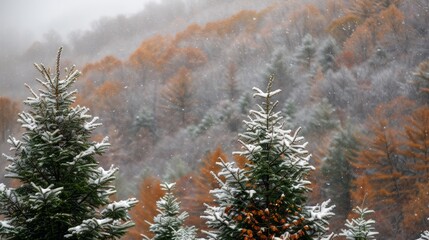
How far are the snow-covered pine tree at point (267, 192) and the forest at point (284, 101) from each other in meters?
4.37

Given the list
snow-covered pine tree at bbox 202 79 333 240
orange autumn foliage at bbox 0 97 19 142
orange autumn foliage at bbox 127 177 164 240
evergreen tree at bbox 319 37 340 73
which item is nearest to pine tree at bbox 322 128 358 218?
orange autumn foliage at bbox 127 177 164 240

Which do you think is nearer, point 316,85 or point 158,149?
point 316,85

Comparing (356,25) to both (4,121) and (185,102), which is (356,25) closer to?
(185,102)

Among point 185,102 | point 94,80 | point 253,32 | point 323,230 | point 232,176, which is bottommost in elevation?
point 323,230

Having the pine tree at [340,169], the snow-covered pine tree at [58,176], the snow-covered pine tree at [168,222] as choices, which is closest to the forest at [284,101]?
the pine tree at [340,169]

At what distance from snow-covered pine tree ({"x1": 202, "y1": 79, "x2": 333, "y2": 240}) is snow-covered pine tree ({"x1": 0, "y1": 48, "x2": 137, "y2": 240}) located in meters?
1.43

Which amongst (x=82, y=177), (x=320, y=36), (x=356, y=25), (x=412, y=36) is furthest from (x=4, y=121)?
(x=82, y=177)

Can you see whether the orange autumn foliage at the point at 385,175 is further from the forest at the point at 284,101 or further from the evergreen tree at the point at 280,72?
the evergreen tree at the point at 280,72

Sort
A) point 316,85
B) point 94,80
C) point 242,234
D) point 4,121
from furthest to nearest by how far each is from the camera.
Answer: point 94,80 → point 4,121 → point 316,85 → point 242,234

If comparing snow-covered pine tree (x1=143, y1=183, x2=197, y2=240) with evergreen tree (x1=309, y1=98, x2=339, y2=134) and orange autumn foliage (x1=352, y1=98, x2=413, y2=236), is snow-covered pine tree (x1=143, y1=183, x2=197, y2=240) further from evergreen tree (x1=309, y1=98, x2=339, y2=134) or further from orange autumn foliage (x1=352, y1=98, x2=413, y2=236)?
→ evergreen tree (x1=309, y1=98, x2=339, y2=134)

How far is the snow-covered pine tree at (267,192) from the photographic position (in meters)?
6.20

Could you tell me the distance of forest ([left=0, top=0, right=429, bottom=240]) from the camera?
32562mm

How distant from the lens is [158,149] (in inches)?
2579

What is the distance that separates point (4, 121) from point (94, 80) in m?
19.2
